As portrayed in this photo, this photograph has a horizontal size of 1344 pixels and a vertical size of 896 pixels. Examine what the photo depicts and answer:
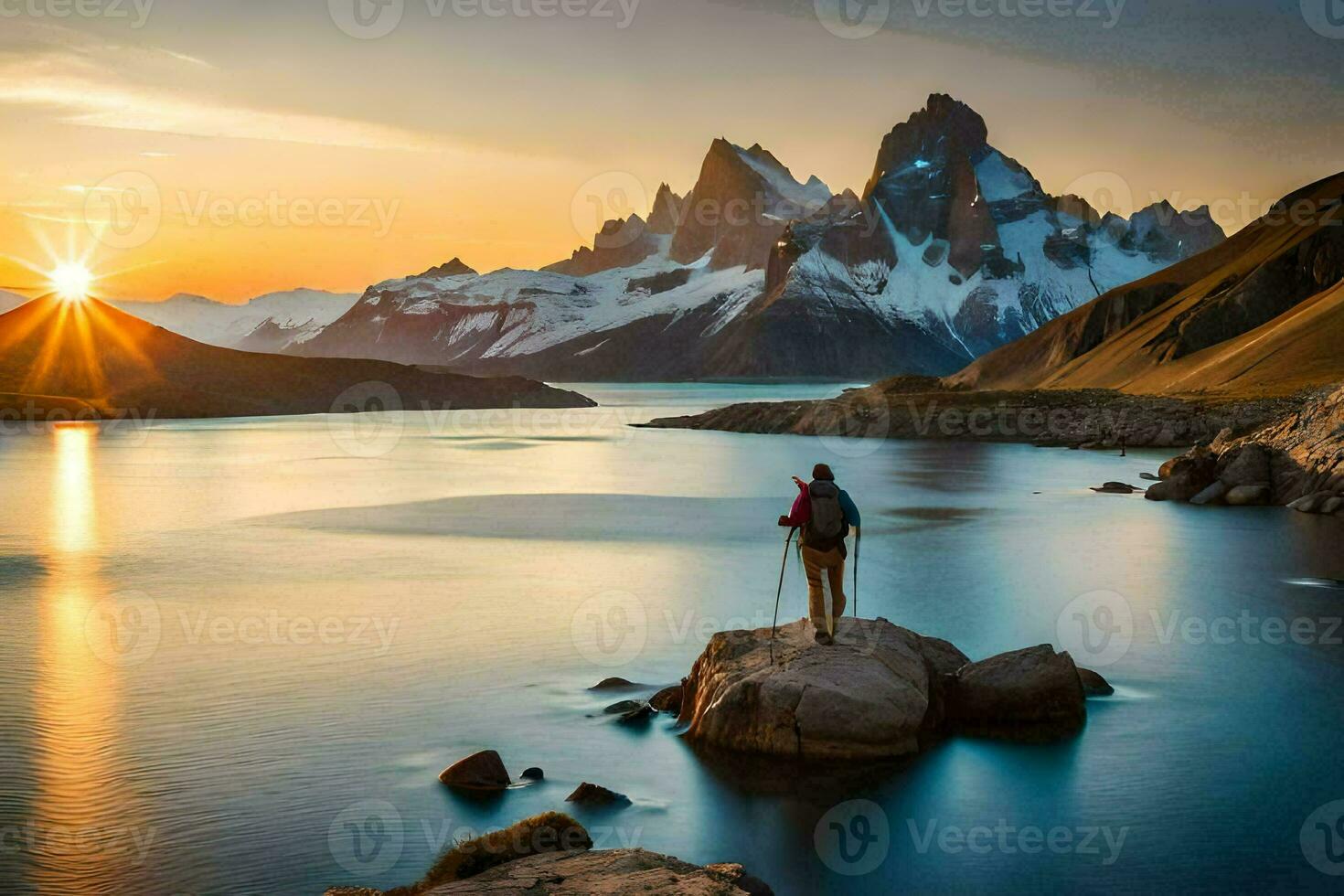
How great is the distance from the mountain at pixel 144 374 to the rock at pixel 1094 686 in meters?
121

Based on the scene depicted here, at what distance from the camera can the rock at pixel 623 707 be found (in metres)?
18.0

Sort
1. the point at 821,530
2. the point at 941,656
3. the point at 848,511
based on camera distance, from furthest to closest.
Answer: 1. the point at 941,656
2. the point at 821,530
3. the point at 848,511

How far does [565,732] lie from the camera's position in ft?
56.7

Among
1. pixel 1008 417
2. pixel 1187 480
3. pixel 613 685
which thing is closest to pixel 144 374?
pixel 1008 417

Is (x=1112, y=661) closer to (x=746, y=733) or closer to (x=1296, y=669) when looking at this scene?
(x=1296, y=669)

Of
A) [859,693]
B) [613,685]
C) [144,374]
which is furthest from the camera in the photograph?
[144,374]

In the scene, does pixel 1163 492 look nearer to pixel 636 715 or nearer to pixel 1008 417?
pixel 636 715

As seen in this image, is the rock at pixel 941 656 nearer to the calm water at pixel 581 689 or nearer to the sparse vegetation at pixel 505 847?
the calm water at pixel 581 689

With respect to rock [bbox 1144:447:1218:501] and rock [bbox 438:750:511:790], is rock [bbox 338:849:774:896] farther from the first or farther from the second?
rock [bbox 1144:447:1218:501]

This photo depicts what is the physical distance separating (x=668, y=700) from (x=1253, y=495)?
34309 mm

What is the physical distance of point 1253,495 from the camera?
4481 centimetres

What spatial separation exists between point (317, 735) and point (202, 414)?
128255 mm

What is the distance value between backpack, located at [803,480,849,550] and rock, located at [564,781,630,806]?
14.7 ft

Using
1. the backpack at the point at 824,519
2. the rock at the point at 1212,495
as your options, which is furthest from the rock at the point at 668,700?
the rock at the point at 1212,495
